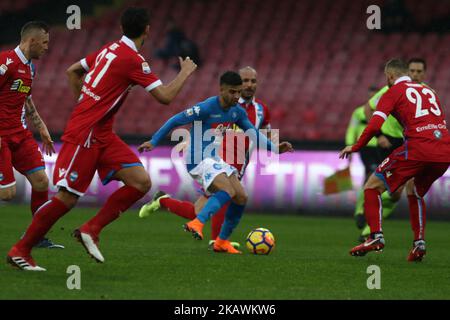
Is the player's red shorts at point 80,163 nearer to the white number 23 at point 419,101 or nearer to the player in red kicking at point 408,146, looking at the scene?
the player in red kicking at point 408,146

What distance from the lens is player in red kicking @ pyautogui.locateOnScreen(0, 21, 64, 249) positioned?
894cm

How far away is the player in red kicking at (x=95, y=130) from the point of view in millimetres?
7355

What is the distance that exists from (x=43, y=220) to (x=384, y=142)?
573 cm

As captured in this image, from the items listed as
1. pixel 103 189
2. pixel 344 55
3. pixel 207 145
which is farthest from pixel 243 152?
pixel 344 55

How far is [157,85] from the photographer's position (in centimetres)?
731

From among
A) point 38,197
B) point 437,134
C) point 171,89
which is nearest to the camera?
point 171,89

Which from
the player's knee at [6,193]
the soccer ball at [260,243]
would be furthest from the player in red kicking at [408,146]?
the player's knee at [6,193]

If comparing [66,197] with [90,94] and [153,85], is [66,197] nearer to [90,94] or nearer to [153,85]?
[90,94]

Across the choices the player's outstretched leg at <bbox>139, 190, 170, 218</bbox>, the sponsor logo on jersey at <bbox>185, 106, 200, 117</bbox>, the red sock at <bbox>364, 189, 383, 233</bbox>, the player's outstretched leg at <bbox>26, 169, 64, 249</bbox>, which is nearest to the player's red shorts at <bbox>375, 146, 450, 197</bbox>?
the red sock at <bbox>364, 189, 383, 233</bbox>

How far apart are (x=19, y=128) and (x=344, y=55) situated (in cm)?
1349

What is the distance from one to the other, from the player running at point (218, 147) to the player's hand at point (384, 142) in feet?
7.57

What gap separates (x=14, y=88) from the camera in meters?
9.14

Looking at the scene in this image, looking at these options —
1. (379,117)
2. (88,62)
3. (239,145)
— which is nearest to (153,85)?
(88,62)

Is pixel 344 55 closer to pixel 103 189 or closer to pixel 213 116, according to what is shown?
pixel 103 189
